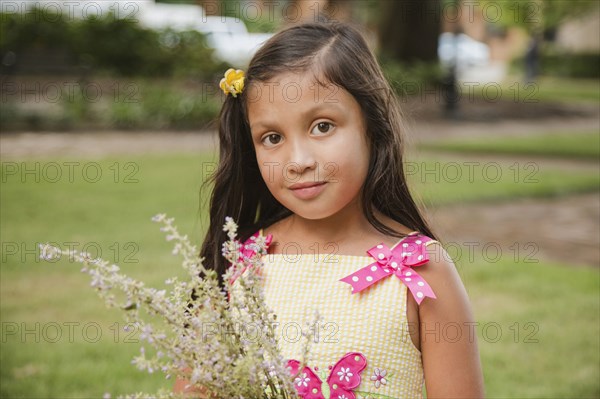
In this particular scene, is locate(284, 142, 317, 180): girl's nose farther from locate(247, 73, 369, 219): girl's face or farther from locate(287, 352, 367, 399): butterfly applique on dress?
locate(287, 352, 367, 399): butterfly applique on dress

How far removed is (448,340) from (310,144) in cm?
60

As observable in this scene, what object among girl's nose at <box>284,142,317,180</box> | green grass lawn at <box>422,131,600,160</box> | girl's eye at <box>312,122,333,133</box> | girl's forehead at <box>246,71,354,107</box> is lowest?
green grass lawn at <box>422,131,600,160</box>

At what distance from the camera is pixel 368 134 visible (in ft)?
7.23

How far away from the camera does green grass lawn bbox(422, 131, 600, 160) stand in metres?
10.6

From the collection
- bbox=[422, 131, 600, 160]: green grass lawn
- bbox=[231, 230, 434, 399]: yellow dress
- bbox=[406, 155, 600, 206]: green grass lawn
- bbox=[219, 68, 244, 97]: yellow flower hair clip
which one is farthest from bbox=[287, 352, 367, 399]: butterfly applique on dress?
bbox=[422, 131, 600, 160]: green grass lawn

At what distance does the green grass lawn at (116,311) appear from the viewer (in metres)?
3.66

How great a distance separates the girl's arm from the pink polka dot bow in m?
0.03

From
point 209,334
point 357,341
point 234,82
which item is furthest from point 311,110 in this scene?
point 209,334

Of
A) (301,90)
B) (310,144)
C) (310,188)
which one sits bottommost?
(310,188)

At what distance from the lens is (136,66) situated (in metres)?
13.8

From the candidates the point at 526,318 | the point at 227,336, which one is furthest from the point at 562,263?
the point at 227,336

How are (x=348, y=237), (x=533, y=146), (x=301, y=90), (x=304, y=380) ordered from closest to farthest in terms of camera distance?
1. (x=304, y=380)
2. (x=301, y=90)
3. (x=348, y=237)
4. (x=533, y=146)

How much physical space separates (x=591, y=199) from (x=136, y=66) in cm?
859

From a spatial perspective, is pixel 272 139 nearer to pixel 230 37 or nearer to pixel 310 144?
pixel 310 144
